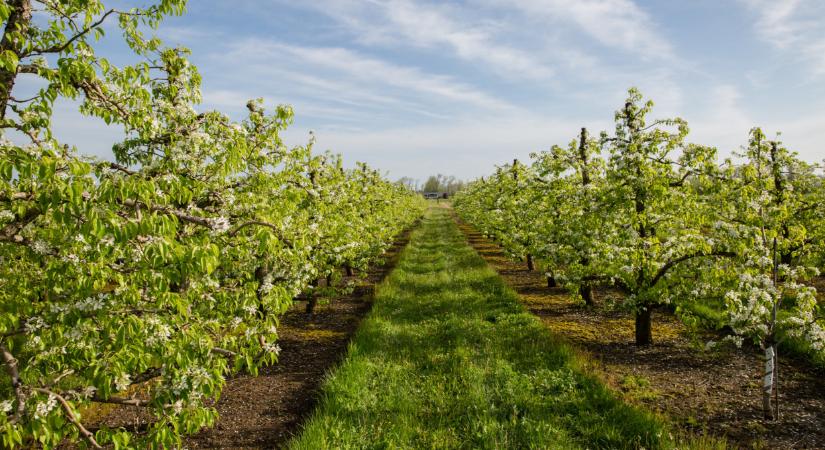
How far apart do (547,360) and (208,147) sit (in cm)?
874

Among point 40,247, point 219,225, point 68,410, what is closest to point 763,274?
point 219,225

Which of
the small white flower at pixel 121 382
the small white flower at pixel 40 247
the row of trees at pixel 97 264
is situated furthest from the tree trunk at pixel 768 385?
the small white flower at pixel 40 247

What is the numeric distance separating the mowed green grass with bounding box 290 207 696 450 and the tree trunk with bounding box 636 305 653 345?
2.40 m

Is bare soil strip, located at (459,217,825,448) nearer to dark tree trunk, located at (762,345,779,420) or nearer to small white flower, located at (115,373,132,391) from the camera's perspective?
dark tree trunk, located at (762,345,779,420)

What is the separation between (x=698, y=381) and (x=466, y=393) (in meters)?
5.25

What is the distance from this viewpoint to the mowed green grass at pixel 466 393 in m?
7.37

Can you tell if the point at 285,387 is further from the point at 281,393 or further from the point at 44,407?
the point at 44,407

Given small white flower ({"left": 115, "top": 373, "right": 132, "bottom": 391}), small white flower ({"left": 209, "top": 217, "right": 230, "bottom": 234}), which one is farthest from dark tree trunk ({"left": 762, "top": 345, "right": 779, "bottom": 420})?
small white flower ({"left": 115, "top": 373, "right": 132, "bottom": 391})

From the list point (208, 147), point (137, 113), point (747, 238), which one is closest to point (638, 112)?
point (747, 238)

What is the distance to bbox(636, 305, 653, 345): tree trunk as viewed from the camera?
38.7 feet

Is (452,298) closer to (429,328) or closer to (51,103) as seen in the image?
(429,328)

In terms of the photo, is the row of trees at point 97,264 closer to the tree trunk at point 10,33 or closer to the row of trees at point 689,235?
the tree trunk at point 10,33

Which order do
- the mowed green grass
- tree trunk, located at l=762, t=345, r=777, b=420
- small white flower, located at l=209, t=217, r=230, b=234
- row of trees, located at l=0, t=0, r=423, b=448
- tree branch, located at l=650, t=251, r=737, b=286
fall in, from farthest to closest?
tree branch, located at l=650, t=251, r=737, b=286 → tree trunk, located at l=762, t=345, r=777, b=420 → the mowed green grass → small white flower, located at l=209, t=217, r=230, b=234 → row of trees, located at l=0, t=0, r=423, b=448

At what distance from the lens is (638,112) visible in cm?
1160
